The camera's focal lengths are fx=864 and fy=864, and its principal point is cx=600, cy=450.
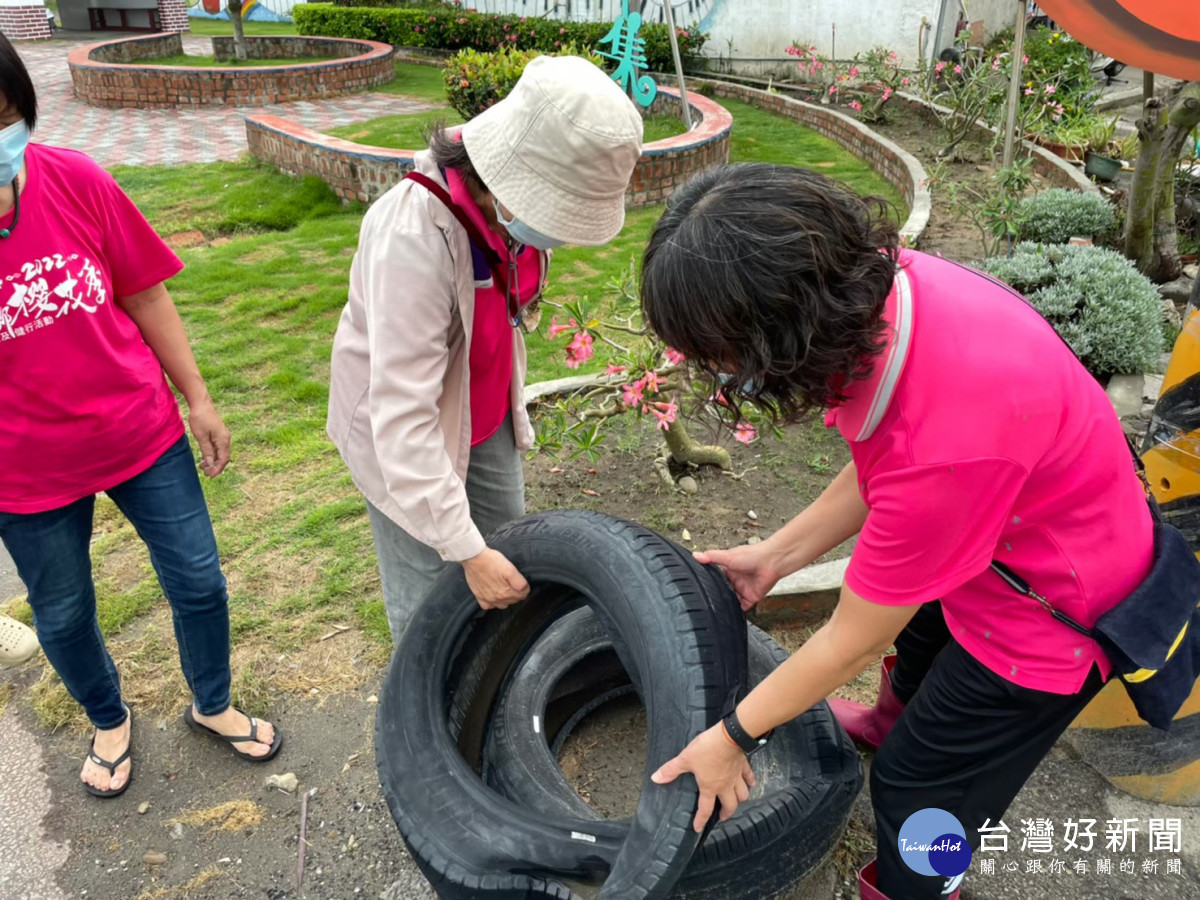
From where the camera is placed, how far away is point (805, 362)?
49.0 inches

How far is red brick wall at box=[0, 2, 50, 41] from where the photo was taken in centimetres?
1970

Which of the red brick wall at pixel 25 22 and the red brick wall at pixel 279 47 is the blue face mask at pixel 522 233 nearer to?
the red brick wall at pixel 279 47

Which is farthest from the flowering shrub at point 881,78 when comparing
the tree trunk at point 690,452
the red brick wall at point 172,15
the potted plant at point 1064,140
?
the red brick wall at point 172,15

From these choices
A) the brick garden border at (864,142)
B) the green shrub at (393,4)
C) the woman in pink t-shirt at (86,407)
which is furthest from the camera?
the green shrub at (393,4)

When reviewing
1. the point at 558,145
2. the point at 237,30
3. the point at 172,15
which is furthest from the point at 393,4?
the point at 558,145

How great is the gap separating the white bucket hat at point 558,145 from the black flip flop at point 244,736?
5.84 ft

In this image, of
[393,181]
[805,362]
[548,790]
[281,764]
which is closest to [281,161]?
[393,181]

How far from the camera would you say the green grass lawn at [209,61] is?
15648mm

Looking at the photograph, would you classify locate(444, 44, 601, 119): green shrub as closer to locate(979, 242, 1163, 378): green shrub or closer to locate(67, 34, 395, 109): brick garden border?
locate(67, 34, 395, 109): brick garden border

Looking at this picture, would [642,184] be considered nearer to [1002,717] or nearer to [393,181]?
[393,181]

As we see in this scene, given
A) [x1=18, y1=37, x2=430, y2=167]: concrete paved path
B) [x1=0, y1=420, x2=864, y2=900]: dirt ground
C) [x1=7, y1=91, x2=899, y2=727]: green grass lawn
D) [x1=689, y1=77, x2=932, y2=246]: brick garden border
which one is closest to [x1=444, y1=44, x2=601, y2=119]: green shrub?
[x1=7, y1=91, x2=899, y2=727]: green grass lawn

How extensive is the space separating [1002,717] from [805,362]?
34.0 inches
